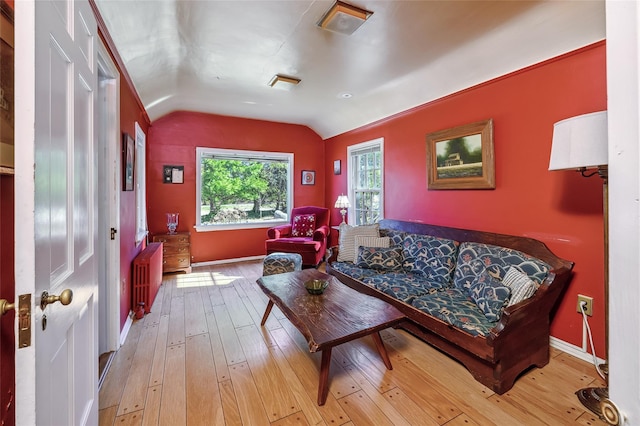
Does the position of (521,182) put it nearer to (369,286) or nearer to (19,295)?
(369,286)

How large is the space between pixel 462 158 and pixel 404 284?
146 centimetres

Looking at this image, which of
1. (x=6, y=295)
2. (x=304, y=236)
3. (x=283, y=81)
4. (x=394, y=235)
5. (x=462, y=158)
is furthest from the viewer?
(x=304, y=236)

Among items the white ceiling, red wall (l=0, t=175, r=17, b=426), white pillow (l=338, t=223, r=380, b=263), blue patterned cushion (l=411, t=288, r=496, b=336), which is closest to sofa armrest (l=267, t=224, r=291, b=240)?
white pillow (l=338, t=223, r=380, b=263)

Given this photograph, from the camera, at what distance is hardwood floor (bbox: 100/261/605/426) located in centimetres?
157

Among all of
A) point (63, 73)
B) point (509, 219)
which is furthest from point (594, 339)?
point (63, 73)

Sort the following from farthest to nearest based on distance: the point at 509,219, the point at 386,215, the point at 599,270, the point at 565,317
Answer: the point at 386,215, the point at 509,219, the point at 565,317, the point at 599,270

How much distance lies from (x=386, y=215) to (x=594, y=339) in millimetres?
2459

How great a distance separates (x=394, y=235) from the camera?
3.45 metres

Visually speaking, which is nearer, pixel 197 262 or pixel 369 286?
pixel 369 286

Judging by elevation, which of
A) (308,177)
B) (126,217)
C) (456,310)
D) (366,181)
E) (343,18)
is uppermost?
(343,18)

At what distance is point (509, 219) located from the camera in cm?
258

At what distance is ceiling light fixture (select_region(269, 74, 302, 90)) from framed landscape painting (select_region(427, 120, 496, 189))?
169 cm

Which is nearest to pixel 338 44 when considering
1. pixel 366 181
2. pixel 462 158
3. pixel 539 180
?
pixel 462 158

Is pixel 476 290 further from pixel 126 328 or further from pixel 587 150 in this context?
pixel 126 328
